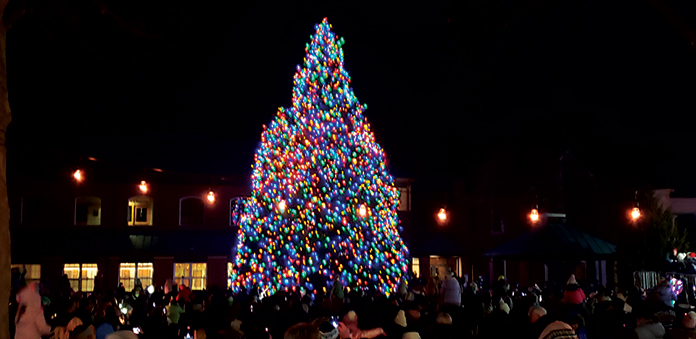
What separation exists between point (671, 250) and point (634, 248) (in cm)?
217

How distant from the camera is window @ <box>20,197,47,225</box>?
35938 mm

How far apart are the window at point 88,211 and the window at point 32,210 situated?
1.58m

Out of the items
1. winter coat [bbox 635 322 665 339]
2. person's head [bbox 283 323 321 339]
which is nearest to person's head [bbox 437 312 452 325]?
winter coat [bbox 635 322 665 339]

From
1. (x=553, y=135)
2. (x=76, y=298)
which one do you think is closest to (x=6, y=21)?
(x=76, y=298)

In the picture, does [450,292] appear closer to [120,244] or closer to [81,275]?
[120,244]

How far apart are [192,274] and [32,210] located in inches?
331

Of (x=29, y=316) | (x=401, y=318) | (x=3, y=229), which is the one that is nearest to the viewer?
(x=3, y=229)

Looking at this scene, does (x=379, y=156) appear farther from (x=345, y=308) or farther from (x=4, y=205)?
(x=4, y=205)

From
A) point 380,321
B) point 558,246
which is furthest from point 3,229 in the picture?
point 558,246

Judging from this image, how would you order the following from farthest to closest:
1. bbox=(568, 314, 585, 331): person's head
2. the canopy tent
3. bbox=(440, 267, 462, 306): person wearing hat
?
1. the canopy tent
2. bbox=(440, 267, 462, 306): person wearing hat
3. bbox=(568, 314, 585, 331): person's head

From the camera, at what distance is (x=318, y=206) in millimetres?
24031

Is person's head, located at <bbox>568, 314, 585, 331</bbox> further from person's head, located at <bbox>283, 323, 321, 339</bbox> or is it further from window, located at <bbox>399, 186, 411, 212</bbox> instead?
window, located at <bbox>399, 186, 411, 212</bbox>

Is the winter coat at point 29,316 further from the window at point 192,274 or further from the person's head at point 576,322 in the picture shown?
the window at point 192,274

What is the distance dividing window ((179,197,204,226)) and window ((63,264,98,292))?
16.3ft
